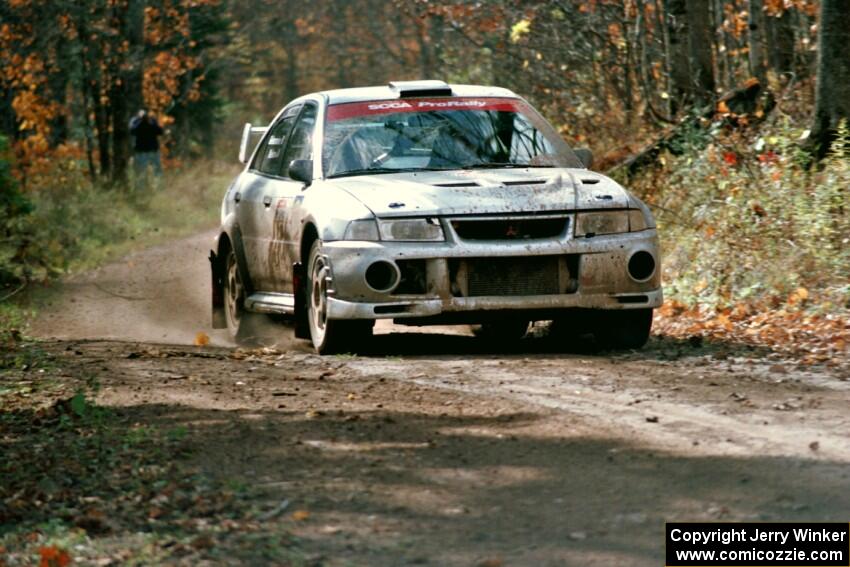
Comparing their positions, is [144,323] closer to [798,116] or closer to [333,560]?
[798,116]

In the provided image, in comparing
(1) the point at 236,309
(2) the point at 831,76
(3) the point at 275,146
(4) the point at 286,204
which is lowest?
(1) the point at 236,309

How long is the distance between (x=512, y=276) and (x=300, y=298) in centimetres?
149

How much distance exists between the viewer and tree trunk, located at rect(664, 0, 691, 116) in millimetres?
16516

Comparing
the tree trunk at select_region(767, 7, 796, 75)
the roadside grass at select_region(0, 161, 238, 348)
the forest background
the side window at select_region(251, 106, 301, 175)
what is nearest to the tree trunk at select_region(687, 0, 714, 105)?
the forest background

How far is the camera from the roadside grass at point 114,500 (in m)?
4.57

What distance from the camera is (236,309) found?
37.3 feet

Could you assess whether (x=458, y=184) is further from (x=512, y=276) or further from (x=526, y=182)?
(x=512, y=276)

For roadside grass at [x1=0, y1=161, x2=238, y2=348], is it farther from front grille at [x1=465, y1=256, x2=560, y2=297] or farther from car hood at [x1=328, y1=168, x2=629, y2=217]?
front grille at [x1=465, y1=256, x2=560, y2=297]

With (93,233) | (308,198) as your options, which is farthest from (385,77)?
(308,198)

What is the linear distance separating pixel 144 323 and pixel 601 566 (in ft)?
31.0

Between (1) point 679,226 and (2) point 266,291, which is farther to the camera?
(1) point 679,226

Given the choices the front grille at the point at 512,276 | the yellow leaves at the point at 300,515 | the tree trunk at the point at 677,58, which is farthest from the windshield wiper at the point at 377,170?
the tree trunk at the point at 677,58

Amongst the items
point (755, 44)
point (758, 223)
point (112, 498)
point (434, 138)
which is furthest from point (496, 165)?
point (755, 44)

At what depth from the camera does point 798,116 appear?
45.5ft
